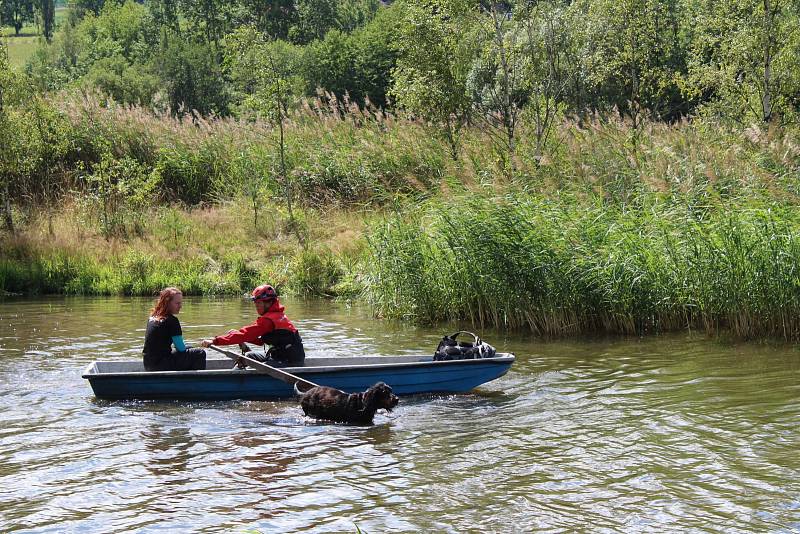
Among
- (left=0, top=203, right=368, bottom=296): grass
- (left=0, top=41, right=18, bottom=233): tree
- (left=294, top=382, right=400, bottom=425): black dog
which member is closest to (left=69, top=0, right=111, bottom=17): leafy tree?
(left=0, top=41, right=18, bottom=233): tree

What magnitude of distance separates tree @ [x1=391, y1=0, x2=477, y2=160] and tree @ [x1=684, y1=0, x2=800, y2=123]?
5.48 meters

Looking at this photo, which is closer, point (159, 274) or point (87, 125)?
point (159, 274)

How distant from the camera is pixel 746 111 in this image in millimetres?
23672

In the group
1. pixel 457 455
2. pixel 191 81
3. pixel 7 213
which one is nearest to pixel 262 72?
pixel 7 213

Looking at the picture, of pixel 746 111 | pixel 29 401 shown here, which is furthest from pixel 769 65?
pixel 29 401

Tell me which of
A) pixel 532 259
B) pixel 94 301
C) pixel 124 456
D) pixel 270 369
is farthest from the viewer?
pixel 94 301

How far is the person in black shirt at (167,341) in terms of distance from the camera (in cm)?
1107

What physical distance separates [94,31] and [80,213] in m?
71.2

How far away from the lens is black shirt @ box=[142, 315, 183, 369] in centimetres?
1112

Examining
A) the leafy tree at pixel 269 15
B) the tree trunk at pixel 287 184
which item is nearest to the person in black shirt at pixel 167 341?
the tree trunk at pixel 287 184

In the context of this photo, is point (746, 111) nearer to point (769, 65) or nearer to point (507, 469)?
point (769, 65)

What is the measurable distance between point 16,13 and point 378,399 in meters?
132

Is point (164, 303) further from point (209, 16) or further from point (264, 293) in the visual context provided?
point (209, 16)

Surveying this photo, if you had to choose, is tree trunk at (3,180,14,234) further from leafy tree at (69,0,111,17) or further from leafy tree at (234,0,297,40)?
leafy tree at (69,0,111,17)
